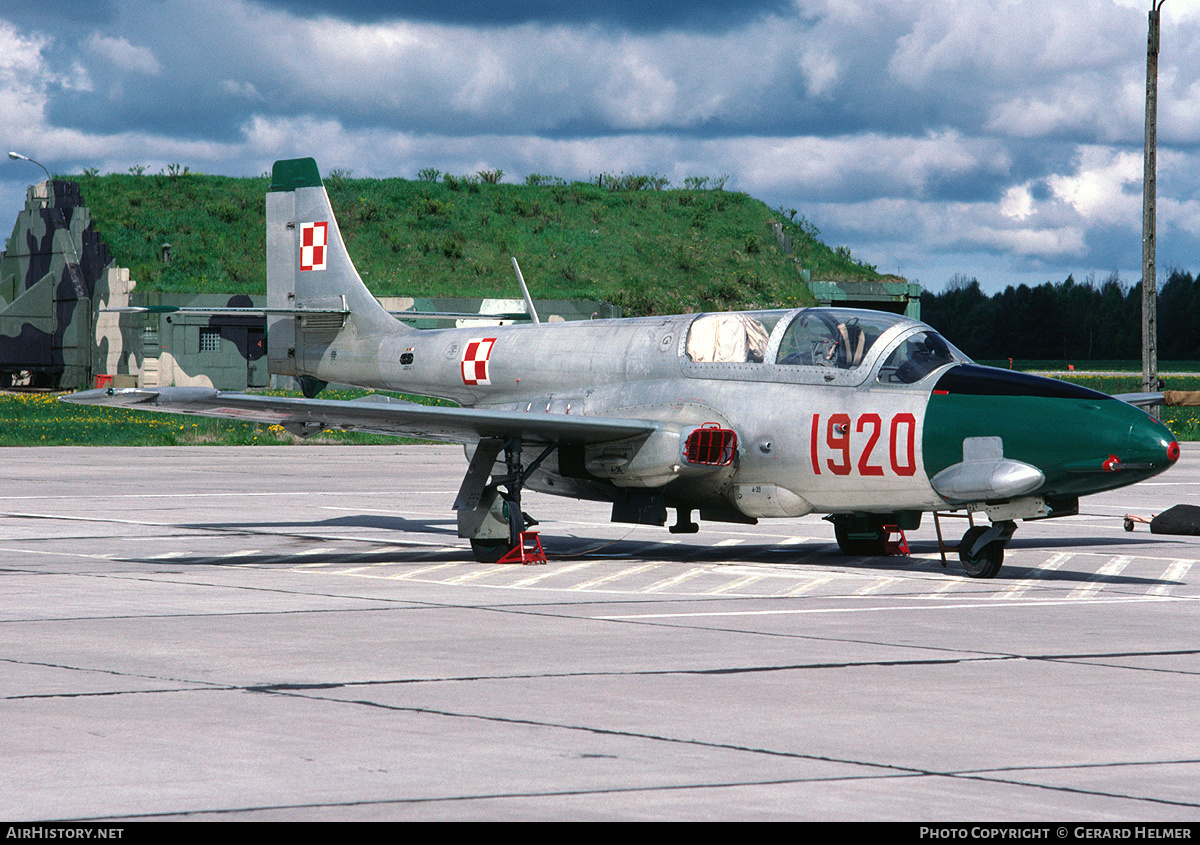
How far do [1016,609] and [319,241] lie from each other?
11.0 m

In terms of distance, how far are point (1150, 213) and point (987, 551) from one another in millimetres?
23510

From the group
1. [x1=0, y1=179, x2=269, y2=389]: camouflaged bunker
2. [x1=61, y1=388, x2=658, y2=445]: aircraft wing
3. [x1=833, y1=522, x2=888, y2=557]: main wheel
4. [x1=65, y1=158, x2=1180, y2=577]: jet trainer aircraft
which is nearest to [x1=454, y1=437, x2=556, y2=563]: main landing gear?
[x1=65, y1=158, x2=1180, y2=577]: jet trainer aircraft

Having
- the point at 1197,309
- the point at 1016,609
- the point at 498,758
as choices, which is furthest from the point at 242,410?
the point at 1197,309

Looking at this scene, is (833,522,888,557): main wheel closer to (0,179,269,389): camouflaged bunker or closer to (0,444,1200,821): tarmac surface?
(0,444,1200,821): tarmac surface

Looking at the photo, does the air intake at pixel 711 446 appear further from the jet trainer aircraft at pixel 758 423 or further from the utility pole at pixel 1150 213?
the utility pole at pixel 1150 213

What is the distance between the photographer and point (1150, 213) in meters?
33.7

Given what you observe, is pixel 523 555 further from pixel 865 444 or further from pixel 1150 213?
pixel 1150 213

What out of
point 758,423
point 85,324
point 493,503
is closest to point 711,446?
point 758,423

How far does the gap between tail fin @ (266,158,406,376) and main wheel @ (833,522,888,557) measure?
21.1 feet

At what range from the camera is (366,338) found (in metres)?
18.2

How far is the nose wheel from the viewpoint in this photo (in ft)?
42.8

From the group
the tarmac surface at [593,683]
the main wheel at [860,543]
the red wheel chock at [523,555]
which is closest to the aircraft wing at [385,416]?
the red wheel chock at [523,555]

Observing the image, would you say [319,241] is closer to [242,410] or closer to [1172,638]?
[242,410]

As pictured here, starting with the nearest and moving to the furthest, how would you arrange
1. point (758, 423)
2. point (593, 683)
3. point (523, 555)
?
point (593, 683), point (758, 423), point (523, 555)
